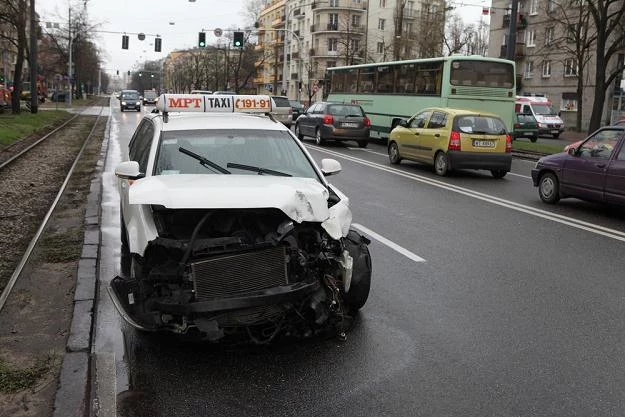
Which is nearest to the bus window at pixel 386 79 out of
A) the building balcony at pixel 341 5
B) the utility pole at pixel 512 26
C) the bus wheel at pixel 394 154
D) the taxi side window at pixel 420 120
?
the utility pole at pixel 512 26

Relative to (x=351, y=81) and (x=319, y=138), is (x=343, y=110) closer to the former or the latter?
(x=319, y=138)

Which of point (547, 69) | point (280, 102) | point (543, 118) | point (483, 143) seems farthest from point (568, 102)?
point (483, 143)

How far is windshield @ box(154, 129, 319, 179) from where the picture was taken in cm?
528

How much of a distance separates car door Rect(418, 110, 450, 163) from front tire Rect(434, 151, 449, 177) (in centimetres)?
14

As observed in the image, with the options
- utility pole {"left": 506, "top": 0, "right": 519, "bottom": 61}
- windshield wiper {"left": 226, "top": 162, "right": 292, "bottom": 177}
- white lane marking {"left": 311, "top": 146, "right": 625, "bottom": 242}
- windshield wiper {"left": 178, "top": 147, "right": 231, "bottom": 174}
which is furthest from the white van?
windshield wiper {"left": 178, "top": 147, "right": 231, "bottom": 174}

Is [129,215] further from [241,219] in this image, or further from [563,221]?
[563,221]

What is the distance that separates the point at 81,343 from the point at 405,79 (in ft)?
68.3

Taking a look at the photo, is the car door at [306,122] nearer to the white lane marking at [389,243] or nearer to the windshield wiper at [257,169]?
the white lane marking at [389,243]

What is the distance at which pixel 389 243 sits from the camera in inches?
300

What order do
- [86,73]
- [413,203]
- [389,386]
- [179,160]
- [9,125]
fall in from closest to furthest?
[389,386]
[179,160]
[413,203]
[9,125]
[86,73]

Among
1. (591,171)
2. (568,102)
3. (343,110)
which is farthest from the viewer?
(568,102)

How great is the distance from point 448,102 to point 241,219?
1790 cm

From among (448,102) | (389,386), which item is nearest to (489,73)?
(448,102)

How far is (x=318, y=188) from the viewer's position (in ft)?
15.5
